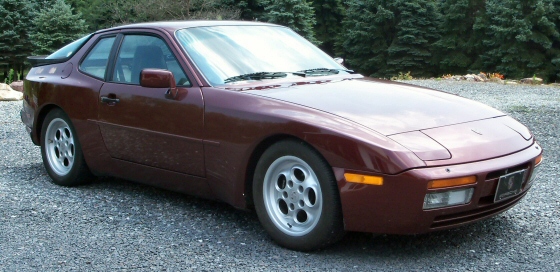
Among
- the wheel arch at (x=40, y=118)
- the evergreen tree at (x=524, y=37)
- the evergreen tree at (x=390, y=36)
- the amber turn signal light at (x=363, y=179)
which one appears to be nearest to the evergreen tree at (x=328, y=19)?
the evergreen tree at (x=390, y=36)

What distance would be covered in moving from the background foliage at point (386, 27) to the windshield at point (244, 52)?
32692mm

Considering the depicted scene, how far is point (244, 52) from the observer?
16.1ft

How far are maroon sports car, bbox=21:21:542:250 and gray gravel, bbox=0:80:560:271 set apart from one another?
0.21 metres

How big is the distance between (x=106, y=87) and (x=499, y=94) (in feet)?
38.2

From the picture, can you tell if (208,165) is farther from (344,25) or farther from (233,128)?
(344,25)

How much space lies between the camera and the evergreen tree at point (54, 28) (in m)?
36.1

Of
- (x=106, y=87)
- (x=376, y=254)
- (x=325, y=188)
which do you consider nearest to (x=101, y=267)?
(x=325, y=188)

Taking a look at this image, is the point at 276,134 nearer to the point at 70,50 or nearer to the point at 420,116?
the point at 420,116

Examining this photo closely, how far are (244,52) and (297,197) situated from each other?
4.57ft

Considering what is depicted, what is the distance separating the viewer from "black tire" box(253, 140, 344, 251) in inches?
149

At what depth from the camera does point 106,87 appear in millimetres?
5285

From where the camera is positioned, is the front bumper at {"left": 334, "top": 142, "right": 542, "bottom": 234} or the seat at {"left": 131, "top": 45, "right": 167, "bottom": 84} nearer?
the front bumper at {"left": 334, "top": 142, "right": 542, "bottom": 234}

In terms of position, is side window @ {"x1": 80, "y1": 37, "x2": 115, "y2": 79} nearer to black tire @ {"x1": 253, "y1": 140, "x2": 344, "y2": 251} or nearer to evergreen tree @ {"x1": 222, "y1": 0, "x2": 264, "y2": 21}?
black tire @ {"x1": 253, "y1": 140, "x2": 344, "y2": 251}

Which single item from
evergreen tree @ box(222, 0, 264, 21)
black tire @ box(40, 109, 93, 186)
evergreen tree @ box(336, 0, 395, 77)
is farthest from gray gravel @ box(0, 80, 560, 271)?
evergreen tree @ box(336, 0, 395, 77)
